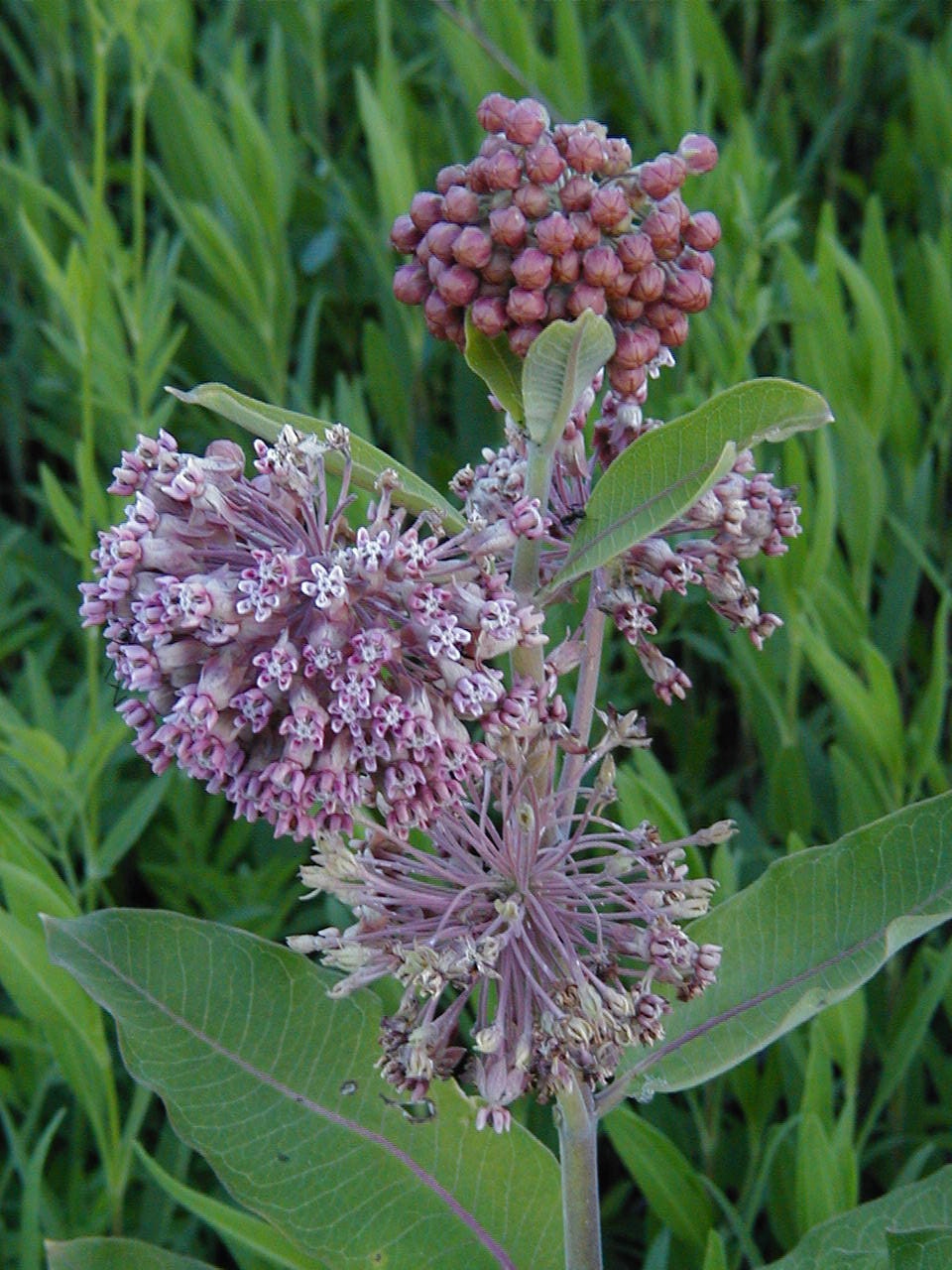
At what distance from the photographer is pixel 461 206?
1205mm

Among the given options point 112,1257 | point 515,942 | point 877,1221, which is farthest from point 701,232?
point 112,1257

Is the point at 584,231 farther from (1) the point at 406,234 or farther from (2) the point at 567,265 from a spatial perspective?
(1) the point at 406,234

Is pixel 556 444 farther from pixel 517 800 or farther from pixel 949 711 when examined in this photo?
pixel 949 711

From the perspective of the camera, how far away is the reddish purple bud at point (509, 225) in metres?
1.18

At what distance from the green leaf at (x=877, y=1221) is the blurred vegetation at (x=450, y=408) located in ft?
0.77

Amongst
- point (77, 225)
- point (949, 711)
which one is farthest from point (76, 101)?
point (949, 711)

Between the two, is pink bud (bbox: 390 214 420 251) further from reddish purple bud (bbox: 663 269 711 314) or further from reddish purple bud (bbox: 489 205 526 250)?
reddish purple bud (bbox: 663 269 711 314)

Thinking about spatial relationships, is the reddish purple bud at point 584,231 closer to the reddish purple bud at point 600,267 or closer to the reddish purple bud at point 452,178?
the reddish purple bud at point 600,267

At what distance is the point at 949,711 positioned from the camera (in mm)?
2910

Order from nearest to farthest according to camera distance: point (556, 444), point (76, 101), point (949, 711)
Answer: point (556, 444) < point (949, 711) < point (76, 101)

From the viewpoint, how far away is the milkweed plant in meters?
1.15

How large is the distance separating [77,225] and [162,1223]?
5.10 ft

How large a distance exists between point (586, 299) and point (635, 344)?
78mm

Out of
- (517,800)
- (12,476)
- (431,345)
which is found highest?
(431,345)
